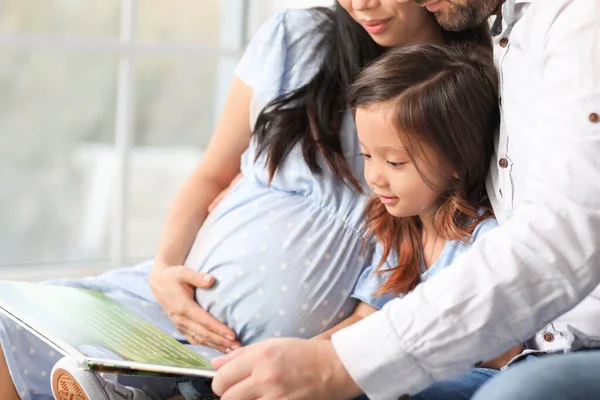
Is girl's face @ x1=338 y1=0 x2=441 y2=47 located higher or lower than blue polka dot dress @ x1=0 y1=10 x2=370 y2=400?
higher

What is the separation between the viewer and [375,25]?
1.49 meters

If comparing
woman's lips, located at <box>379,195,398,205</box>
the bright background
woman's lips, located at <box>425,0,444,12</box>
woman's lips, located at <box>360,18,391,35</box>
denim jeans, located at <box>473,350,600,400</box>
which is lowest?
the bright background

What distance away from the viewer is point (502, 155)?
131 cm

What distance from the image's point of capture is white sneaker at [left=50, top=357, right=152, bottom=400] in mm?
1204

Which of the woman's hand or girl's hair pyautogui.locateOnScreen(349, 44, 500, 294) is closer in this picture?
girl's hair pyautogui.locateOnScreen(349, 44, 500, 294)

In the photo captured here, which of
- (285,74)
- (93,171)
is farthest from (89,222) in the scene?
(285,74)

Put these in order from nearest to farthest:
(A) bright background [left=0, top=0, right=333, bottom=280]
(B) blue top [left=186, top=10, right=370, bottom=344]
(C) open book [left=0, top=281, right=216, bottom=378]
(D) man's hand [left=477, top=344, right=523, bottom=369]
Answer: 1. (C) open book [left=0, top=281, right=216, bottom=378]
2. (D) man's hand [left=477, top=344, right=523, bottom=369]
3. (B) blue top [left=186, top=10, right=370, bottom=344]
4. (A) bright background [left=0, top=0, right=333, bottom=280]

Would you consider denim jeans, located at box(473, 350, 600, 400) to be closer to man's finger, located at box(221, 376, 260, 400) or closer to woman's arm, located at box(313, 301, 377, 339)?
man's finger, located at box(221, 376, 260, 400)

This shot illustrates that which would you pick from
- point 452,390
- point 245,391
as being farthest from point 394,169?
point 245,391

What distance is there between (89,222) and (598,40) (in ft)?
11.1

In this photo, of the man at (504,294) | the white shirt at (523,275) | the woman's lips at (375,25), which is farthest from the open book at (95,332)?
the woman's lips at (375,25)

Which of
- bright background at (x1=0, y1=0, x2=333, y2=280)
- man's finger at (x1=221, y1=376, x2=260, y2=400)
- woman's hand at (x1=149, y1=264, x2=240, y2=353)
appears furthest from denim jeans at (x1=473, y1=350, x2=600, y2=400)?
bright background at (x1=0, y1=0, x2=333, y2=280)

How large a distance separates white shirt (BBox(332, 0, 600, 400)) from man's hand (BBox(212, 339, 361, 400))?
0.06 feet

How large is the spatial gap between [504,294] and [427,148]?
376 millimetres
